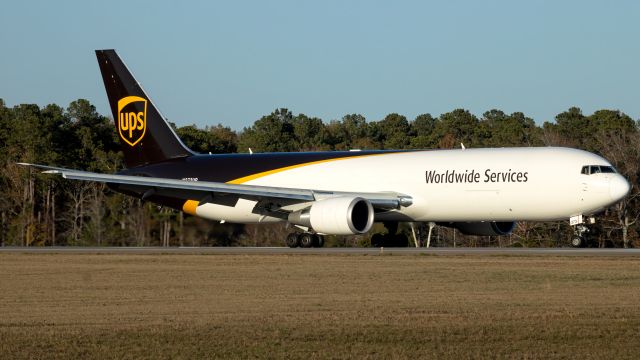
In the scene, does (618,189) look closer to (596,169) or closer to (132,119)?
(596,169)

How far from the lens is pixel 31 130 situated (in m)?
78.4

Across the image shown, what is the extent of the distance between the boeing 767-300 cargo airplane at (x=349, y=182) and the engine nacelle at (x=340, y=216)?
0.03 m

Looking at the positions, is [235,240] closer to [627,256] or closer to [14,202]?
[627,256]

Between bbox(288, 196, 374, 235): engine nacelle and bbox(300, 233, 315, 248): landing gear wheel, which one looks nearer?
bbox(288, 196, 374, 235): engine nacelle

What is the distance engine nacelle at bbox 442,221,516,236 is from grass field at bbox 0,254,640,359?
39.8 feet

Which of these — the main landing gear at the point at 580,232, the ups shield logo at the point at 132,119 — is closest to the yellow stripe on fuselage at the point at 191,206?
the ups shield logo at the point at 132,119

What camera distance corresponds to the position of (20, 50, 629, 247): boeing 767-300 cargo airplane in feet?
127

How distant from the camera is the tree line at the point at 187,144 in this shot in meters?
44.1

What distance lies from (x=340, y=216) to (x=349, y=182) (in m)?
4.02

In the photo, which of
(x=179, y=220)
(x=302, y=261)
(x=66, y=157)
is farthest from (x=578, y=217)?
(x=66, y=157)

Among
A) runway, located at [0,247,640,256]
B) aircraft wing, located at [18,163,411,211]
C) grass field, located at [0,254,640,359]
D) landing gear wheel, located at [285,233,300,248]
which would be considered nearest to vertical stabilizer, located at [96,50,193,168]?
aircraft wing, located at [18,163,411,211]

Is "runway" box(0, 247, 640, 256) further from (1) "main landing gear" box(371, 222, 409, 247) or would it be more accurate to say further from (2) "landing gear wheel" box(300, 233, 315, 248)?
(1) "main landing gear" box(371, 222, 409, 247)

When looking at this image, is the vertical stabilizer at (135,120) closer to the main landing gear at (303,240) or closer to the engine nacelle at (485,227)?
the main landing gear at (303,240)

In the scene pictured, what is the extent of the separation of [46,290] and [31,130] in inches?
2260
